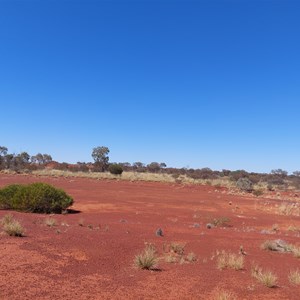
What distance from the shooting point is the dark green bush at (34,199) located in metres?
21.6

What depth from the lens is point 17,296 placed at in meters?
7.67

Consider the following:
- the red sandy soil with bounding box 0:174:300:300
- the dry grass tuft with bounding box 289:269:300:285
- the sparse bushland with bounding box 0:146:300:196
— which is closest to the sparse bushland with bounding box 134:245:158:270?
the red sandy soil with bounding box 0:174:300:300

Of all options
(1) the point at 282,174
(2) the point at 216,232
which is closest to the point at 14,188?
(2) the point at 216,232

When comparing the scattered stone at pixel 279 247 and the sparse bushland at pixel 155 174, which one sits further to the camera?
the sparse bushland at pixel 155 174

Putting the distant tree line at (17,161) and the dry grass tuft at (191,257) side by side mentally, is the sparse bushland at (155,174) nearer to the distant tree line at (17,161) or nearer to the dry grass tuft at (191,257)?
the distant tree line at (17,161)

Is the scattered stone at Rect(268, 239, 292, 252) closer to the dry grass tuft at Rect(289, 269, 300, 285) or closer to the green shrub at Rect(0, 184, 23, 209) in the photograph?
the dry grass tuft at Rect(289, 269, 300, 285)

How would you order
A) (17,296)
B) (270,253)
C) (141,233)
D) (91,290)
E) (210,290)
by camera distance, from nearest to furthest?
(17,296) < (91,290) < (210,290) < (270,253) < (141,233)

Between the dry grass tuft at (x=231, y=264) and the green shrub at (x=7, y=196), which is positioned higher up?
the green shrub at (x=7, y=196)

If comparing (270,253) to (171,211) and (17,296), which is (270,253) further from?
(171,211)

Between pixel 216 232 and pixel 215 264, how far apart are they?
635cm

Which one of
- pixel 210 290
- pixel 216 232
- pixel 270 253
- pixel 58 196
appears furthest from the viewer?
pixel 58 196

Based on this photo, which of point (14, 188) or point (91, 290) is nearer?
point (91, 290)

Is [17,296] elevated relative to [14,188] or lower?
lower

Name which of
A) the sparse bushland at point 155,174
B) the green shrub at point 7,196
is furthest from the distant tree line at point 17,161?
the green shrub at point 7,196
